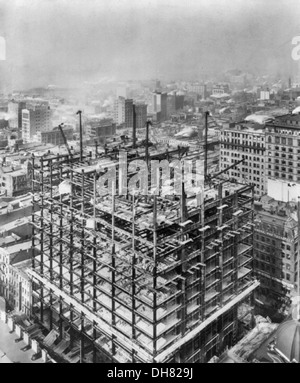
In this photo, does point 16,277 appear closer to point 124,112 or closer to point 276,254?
point 276,254

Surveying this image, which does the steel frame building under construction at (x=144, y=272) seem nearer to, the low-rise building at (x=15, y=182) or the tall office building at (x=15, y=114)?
the low-rise building at (x=15, y=182)

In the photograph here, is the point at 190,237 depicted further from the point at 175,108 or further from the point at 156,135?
the point at 175,108

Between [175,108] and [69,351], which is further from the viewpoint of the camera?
[175,108]

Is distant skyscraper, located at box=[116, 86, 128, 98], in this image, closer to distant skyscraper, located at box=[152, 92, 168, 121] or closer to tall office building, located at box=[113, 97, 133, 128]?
distant skyscraper, located at box=[152, 92, 168, 121]

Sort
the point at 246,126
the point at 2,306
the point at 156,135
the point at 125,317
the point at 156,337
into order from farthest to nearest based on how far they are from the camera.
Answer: the point at 156,135 < the point at 246,126 < the point at 2,306 < the point at 125,317 < the point at 156,337

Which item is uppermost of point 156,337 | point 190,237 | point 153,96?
point 153,96

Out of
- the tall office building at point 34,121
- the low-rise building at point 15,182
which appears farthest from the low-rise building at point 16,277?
the tall office building at point 34,121

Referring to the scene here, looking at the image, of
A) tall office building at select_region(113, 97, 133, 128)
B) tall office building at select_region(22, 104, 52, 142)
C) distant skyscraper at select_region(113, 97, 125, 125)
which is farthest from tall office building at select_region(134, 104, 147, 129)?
tall office building at select_region(22, 104, 52, 142)
